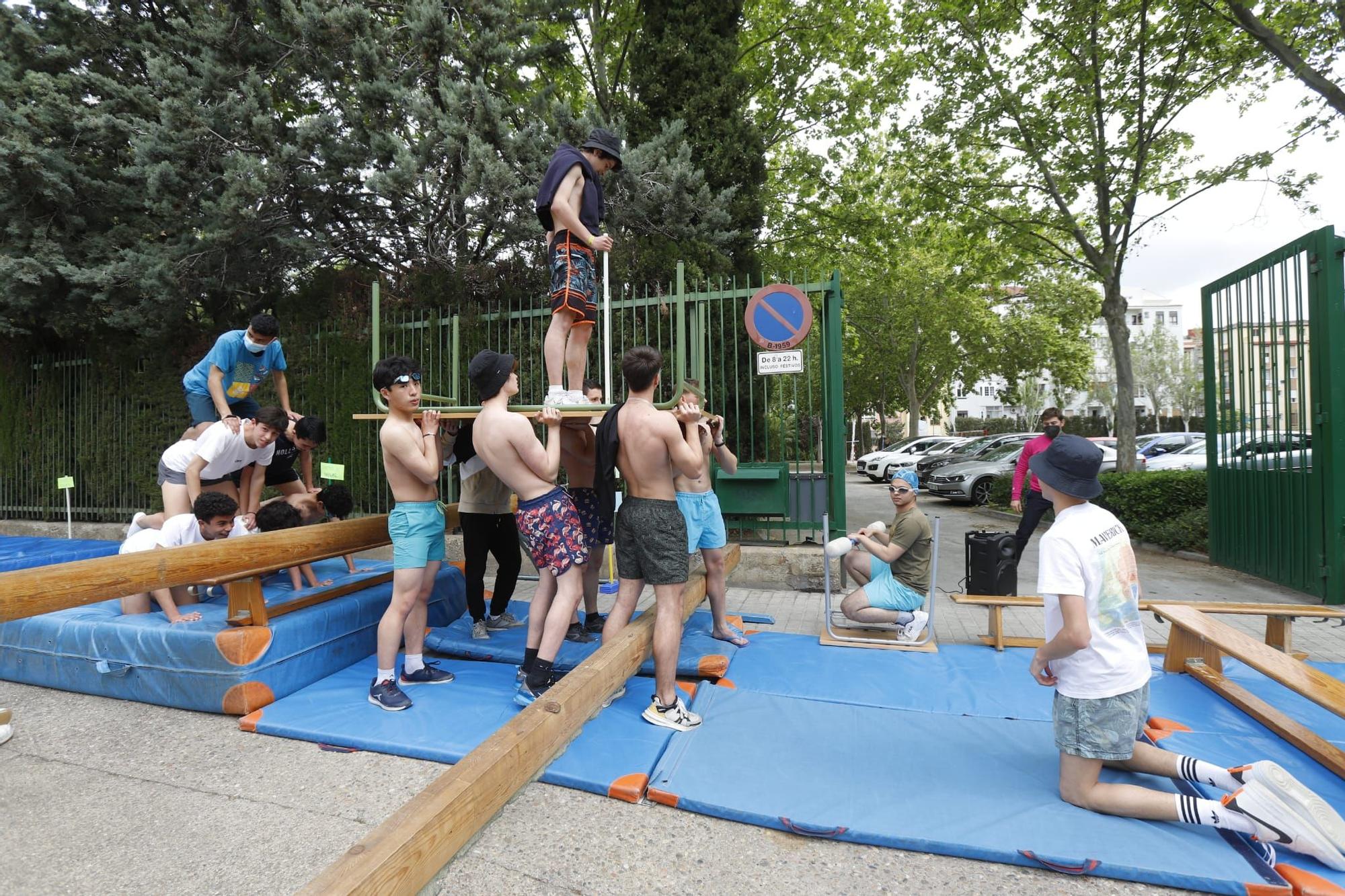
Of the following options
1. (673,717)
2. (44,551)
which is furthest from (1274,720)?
(44,551)

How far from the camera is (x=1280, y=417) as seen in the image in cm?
663

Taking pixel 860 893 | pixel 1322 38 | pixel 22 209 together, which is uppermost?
pixel 1322 38

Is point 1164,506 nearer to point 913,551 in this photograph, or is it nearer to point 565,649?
point 913,551

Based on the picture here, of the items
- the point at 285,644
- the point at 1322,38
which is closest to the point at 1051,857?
the point at 285,644

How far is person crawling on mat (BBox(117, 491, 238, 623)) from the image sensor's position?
4320 millimetres

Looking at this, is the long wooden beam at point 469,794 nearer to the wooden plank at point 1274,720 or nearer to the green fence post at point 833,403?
the wooden plank at point 1274,720

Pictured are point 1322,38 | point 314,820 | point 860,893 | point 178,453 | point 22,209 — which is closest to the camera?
point 860,893

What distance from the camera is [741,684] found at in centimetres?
417

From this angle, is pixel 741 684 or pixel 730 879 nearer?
pixel 730 879

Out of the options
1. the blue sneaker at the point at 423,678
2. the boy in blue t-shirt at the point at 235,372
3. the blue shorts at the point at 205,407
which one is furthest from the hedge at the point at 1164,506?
the blue shorts at the point at 205,407

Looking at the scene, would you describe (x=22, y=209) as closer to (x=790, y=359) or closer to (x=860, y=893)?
(x=790, y=359)

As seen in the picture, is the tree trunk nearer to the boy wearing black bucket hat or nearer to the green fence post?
the green fence post

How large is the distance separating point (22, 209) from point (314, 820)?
9.81 meters

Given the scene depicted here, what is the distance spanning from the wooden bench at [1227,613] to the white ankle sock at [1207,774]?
179 cm
